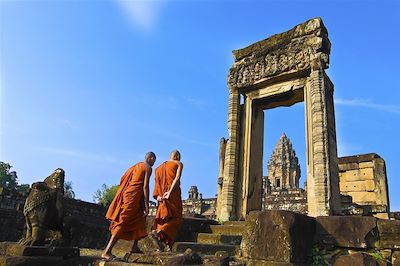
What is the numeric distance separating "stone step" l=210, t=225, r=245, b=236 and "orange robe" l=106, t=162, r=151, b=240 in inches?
81.4

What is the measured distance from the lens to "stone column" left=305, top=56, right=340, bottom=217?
7.02 m

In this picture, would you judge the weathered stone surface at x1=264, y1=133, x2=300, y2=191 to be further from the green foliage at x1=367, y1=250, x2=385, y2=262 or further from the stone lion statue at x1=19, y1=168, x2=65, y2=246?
the green foliage at x1=367, y1=250, x2=385, y2=262

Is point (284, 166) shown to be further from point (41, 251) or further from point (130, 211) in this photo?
point (41, 251)

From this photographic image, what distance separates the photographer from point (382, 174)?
11.7 m

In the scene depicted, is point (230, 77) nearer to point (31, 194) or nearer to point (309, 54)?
point (309, 54)

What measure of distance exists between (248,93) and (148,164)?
5134 millimetres

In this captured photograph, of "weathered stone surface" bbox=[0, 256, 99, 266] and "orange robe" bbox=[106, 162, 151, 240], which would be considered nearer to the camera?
"weathered stone surface" bbox=[0, 256, 99, 266]

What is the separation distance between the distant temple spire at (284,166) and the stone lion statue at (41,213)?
49.1m

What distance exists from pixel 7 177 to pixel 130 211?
54087mm

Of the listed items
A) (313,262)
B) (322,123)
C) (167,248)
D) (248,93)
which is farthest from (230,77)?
(313,262)

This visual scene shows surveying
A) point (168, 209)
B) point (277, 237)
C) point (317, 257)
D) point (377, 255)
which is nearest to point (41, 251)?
point (168, 209)

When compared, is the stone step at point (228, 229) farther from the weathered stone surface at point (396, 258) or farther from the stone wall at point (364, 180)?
the stone wall at point (364, 180)

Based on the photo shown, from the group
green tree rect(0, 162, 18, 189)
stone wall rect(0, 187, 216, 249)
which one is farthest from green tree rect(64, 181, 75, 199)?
stone wall rect(0, 187, 216, 249)

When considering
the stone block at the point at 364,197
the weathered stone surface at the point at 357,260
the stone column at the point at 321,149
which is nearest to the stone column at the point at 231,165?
the stone column at the point at 321,149
